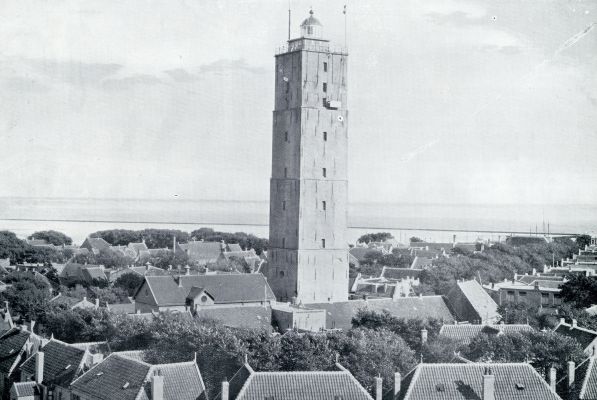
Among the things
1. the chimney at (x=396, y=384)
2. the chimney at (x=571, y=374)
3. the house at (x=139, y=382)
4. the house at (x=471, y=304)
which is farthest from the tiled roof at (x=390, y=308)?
the house at (x=139, y=382)

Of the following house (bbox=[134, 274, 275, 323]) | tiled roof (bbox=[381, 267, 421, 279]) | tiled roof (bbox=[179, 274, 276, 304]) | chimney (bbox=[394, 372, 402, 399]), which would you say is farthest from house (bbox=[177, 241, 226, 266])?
chimney (bbox=[394, 372, 402, 399])

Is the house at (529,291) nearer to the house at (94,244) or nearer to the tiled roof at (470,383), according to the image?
the tiled roof at (470,383)

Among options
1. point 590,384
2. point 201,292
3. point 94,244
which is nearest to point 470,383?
point 590,384

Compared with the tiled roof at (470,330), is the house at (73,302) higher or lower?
lower

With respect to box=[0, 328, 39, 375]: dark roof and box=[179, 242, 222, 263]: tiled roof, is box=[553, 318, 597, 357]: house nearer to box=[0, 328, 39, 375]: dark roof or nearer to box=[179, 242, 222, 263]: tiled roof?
box=[0, 328, 39, 375]: dark roof

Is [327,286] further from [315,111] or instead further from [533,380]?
[533,380]

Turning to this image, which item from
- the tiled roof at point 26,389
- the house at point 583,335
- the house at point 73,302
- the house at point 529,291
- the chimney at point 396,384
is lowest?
the tiled roof at point 26,389

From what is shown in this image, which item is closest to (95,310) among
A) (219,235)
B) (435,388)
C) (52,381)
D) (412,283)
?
(52,381)
